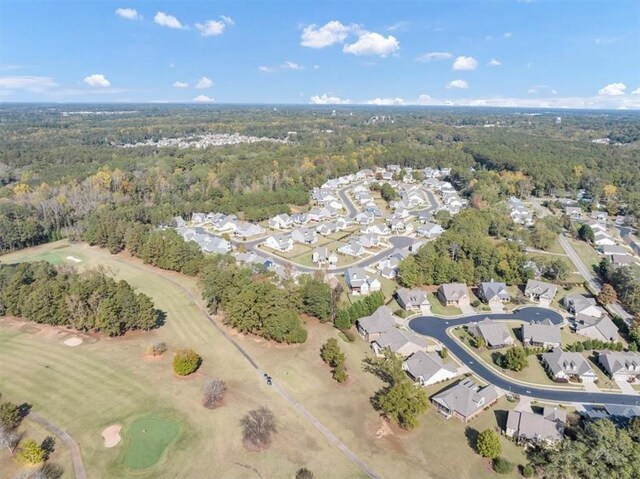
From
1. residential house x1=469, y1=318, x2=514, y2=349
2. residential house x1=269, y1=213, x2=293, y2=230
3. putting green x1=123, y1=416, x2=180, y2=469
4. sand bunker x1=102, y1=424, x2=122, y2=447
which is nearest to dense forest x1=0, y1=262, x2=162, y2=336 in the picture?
sand bunker x1=102, y1=424, x2=122, y2=447

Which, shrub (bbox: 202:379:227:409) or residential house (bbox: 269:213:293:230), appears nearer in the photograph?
shrub (bbox: 202:379:227:409)

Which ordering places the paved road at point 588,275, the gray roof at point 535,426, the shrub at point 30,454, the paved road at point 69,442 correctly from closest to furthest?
the shrub at point 30,454 → the paved road at point 69,442 → the gray roof at point 535,426 → the paved road at point 588,275

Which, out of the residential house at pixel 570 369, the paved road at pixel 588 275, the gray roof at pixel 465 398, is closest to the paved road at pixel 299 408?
the gray roof at pixel 465 398

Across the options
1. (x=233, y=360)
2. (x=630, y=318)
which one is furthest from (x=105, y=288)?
(x=630, y=318)

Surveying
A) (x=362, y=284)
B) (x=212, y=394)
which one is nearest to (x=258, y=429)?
(x=212, y=394)

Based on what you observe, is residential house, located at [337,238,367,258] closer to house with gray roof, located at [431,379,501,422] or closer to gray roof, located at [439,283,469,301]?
gray roof, located at [439,283,469,301]

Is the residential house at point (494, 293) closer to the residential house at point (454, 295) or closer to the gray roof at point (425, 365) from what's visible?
the residential house at point (454, 295)

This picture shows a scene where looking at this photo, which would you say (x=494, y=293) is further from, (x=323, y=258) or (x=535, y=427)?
(x=323, y=258)
